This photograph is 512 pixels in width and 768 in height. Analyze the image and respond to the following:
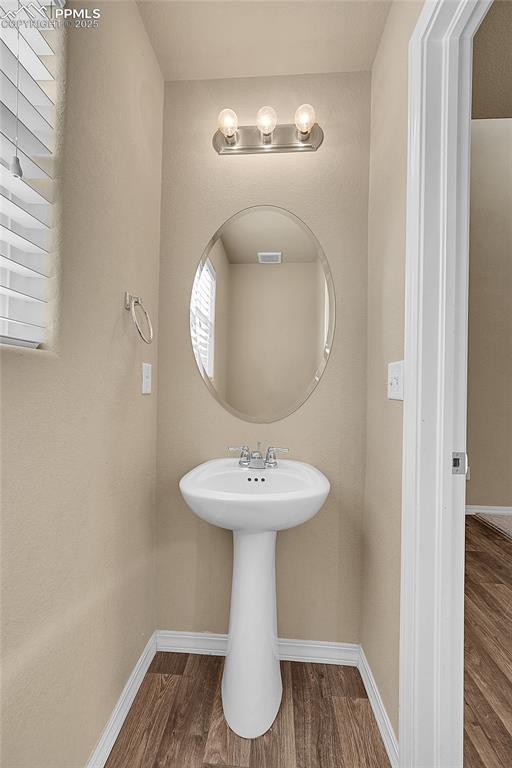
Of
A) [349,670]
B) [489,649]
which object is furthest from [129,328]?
[489,649]

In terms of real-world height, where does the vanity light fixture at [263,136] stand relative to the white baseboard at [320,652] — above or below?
above

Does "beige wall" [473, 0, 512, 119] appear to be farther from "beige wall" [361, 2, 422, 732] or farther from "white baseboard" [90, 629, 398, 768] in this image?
"white baseboard" [90, 629, 398, 768]

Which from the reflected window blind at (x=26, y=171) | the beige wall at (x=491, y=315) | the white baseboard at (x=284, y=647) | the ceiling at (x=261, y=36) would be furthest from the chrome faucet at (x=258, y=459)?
the beige wall at (x=491, y=315)

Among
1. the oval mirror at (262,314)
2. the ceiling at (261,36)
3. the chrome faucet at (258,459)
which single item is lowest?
the chrome faucet at (258,459)

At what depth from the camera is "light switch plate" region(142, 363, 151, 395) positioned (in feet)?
5.62

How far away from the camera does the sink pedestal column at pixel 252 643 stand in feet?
4.84

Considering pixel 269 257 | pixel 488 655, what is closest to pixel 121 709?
pixel 488 655

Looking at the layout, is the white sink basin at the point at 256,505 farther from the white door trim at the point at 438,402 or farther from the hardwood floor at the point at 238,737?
the hardwood floor at the point at 238,737

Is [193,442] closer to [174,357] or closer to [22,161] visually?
[174,357]

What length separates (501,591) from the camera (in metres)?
2.30

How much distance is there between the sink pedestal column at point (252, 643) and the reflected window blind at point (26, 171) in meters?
1.01

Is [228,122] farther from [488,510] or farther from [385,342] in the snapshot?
[488,510]

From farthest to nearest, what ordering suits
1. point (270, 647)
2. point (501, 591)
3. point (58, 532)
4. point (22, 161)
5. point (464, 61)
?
point (501, 591), point (270, 647), point (464, 61), point (58, 532), point (22, 161)

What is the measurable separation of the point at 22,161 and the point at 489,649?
2.38 metres
